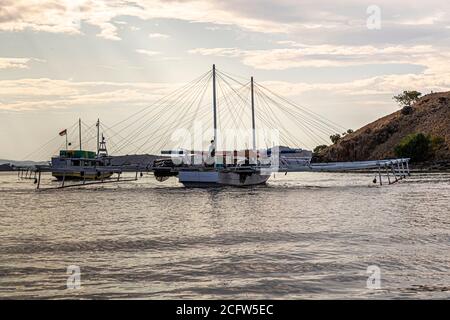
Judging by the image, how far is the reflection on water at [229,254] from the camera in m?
18.8

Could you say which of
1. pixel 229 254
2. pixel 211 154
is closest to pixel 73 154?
pixel 211 154

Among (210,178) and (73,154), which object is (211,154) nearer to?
(210,178)

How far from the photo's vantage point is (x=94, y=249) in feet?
91.3

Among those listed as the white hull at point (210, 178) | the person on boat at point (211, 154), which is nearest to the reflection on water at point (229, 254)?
the white hull at point (210, 178)

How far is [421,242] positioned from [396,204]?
27100mm

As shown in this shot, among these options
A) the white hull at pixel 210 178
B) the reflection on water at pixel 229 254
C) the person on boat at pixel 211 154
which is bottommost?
the reflection on water at pixel 229 254

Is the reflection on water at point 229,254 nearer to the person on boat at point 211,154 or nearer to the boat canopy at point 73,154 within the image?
the person on boat at point 211,154

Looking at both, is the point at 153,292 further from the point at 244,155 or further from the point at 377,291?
the point at 244,155

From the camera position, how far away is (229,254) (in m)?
25.8

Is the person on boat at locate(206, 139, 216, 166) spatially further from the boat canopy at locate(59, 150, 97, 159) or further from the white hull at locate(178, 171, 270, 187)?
the boat canopy at locate(59, 150, 97, 159)

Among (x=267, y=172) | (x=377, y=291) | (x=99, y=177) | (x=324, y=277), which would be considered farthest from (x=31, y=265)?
(x=99, y=177)

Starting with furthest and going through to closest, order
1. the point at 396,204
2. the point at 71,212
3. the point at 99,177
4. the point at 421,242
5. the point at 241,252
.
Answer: the point at 99,177, the point at 396,204, the point at 71,212, the point at 421,242, the point at 241,252

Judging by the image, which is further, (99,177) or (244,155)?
(99,177)

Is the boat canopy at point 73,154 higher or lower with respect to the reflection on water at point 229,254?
higher
